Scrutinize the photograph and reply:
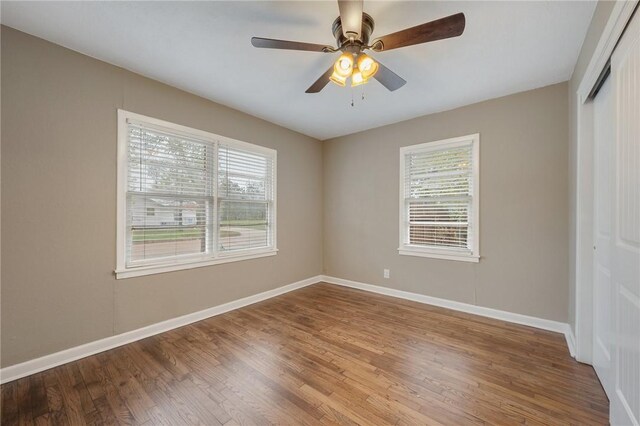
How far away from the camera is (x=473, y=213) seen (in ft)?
10.6

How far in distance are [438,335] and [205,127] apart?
351cm

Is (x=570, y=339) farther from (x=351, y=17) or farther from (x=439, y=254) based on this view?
(x=351, y=17)

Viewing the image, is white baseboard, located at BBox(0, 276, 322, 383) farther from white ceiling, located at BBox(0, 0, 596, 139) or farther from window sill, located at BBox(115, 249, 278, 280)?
white ceiling, located at BBox(0, 0, 596, 139)

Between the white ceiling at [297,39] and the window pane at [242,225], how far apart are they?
53.8 inches

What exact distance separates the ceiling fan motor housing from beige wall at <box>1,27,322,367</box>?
2051 millimetres

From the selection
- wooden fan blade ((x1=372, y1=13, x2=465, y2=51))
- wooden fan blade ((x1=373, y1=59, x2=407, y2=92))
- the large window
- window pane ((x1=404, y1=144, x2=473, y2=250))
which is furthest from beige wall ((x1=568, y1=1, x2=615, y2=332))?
the large window

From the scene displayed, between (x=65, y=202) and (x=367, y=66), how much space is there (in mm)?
2695

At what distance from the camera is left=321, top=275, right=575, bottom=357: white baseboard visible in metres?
2.67

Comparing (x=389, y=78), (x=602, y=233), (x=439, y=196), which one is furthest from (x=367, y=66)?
A: (x=439, y=196)

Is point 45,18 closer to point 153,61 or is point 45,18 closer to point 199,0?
point 153,61

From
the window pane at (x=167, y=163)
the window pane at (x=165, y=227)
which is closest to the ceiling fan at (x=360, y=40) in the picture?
the window pane at (x=167, y=163)

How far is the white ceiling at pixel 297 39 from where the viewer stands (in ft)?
5.86

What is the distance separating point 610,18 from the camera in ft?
4.63

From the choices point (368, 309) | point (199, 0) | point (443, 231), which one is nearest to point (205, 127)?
point (199, 0)
